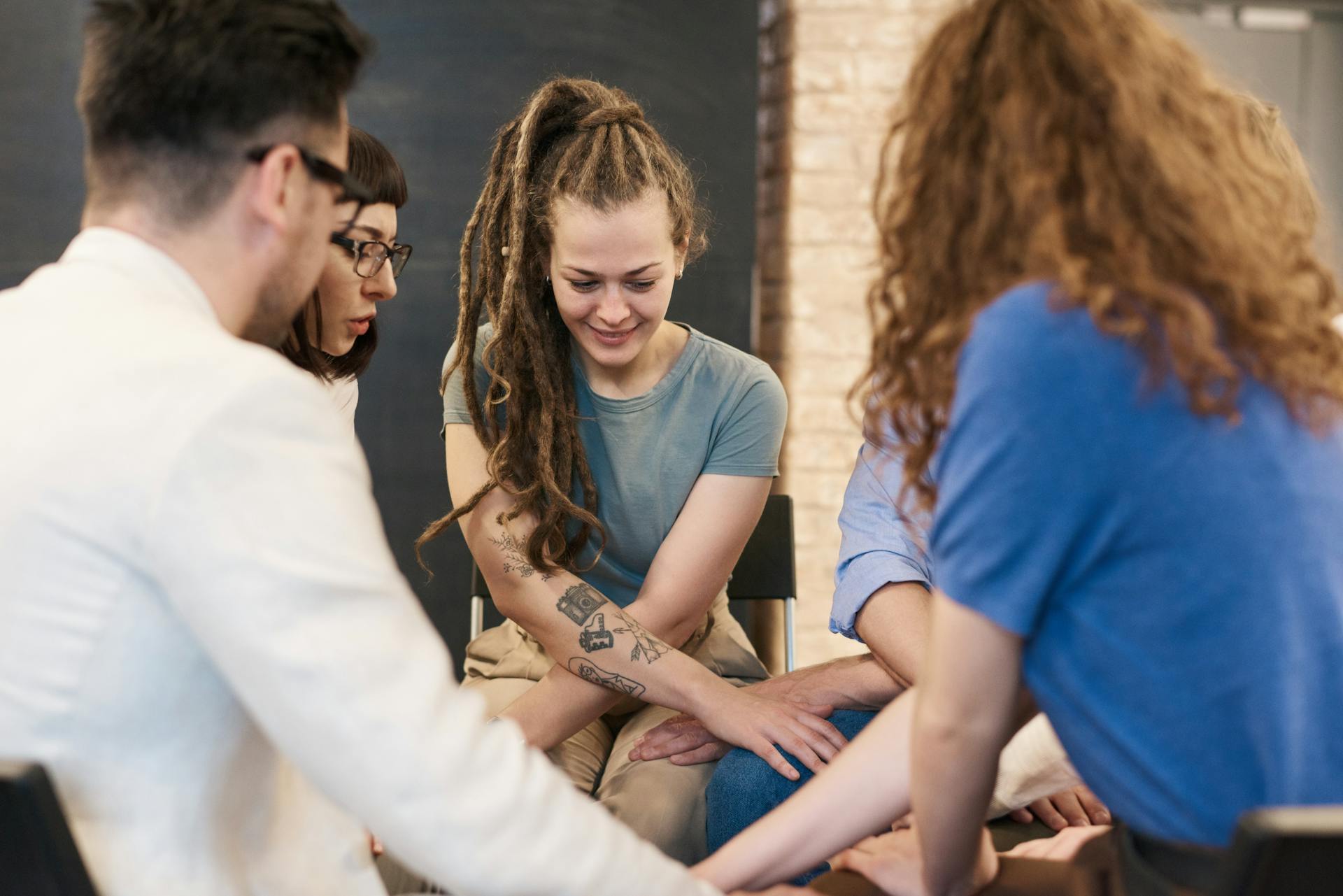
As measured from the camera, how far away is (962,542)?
2.83 ft

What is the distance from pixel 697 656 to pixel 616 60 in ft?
5.33

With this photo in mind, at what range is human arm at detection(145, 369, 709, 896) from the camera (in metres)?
0.81

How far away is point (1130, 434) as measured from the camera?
812 mm

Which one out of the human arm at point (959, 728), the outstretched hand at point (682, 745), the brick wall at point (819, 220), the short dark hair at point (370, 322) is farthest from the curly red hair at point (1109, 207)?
the brick wall at point (819, 220)

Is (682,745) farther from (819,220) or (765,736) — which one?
(819,220)

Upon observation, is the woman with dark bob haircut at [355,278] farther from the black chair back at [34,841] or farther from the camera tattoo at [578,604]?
the black chair back at [34,841]

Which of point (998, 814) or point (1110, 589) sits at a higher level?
point (1110, 589)

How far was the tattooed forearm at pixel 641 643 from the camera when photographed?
181 cm

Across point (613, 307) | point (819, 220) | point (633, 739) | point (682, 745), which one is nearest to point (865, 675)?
point (682, 745)

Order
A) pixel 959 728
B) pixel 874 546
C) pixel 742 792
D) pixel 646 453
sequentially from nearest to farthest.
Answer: pixel 959 728 < pixel 742 792 < pixel 874 546 < pixel 646 453

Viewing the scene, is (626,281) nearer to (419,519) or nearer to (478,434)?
(478,434)

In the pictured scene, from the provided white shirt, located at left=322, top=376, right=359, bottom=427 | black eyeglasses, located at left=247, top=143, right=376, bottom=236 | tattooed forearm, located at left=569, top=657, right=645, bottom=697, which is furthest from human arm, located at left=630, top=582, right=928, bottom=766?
black eyeglasses, located at left=247, top=143, right=376, bottom=236

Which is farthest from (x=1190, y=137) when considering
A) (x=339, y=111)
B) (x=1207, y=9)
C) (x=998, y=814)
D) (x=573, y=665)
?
(x=1207, y=9)

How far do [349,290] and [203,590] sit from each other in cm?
122
